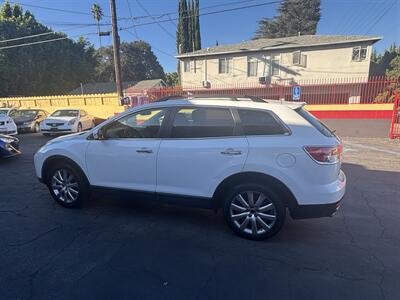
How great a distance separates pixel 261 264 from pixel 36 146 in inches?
383

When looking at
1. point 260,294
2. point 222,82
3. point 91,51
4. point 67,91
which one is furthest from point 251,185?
point 91,51

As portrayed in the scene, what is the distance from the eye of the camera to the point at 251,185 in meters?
3.16

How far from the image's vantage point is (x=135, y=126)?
3797mm

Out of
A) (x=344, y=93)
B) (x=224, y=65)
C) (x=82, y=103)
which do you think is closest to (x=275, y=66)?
(x=224, y=65)

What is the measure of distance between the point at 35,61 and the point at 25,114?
23010 mm

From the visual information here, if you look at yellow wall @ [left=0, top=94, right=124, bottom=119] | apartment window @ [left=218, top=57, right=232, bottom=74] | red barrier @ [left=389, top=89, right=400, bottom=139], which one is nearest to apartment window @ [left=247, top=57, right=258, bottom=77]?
apartment window @ [left=218, top=57, right=232, bottom=74]

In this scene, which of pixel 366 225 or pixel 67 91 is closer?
pixel 366 225

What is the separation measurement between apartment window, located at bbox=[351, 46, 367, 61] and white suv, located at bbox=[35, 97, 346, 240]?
21816mm

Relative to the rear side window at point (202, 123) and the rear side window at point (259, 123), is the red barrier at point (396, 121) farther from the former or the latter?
the rear side window at point (202, 123)

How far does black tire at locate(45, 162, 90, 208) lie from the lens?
401 centimetres

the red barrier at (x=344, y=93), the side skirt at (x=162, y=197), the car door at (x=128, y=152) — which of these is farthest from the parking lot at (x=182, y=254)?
the red barrier at (x=344, y=93)

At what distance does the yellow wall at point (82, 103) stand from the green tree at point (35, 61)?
40.9 feet

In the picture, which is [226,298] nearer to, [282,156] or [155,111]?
[282,156]

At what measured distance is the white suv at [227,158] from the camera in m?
3.01
